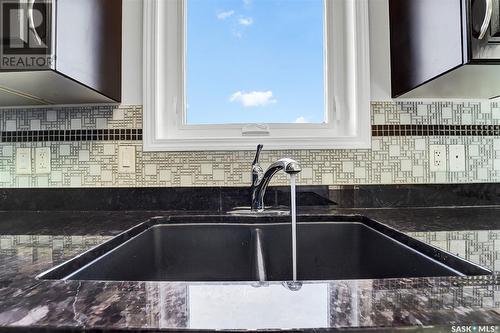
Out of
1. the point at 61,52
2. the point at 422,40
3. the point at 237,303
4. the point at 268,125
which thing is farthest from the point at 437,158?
the point at 61,52

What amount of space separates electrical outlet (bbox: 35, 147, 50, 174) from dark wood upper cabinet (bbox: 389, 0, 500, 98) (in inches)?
57.3

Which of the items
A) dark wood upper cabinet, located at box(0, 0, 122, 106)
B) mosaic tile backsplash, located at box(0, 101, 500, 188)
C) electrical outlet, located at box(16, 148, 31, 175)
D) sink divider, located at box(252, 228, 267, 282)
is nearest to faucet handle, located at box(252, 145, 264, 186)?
mosaic tile backsplash, located at box(0, 101, 500, 188)

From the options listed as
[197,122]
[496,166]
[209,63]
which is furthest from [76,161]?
[496,166]

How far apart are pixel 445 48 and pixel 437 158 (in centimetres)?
49

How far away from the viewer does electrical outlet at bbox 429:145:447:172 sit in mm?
1222

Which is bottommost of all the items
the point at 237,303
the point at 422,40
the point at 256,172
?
the point at 237,303

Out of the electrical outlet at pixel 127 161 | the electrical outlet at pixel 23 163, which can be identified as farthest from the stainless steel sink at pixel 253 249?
the electrical outlet at pixel 23 163

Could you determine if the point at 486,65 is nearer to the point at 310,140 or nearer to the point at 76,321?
the point at 310,140

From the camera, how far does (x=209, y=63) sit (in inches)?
53.9

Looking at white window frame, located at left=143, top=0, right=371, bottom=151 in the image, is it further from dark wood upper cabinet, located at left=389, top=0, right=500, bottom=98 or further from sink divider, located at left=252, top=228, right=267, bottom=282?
sink divider, located at left=252, top=228, right=267, bottom=282

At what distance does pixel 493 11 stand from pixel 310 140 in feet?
2.17

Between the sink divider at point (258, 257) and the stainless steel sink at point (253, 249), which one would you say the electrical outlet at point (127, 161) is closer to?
the stainless steel sink at point (253, 249)

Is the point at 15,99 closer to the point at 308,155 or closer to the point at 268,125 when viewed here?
the point at 268,125

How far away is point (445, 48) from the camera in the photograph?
902 mm
